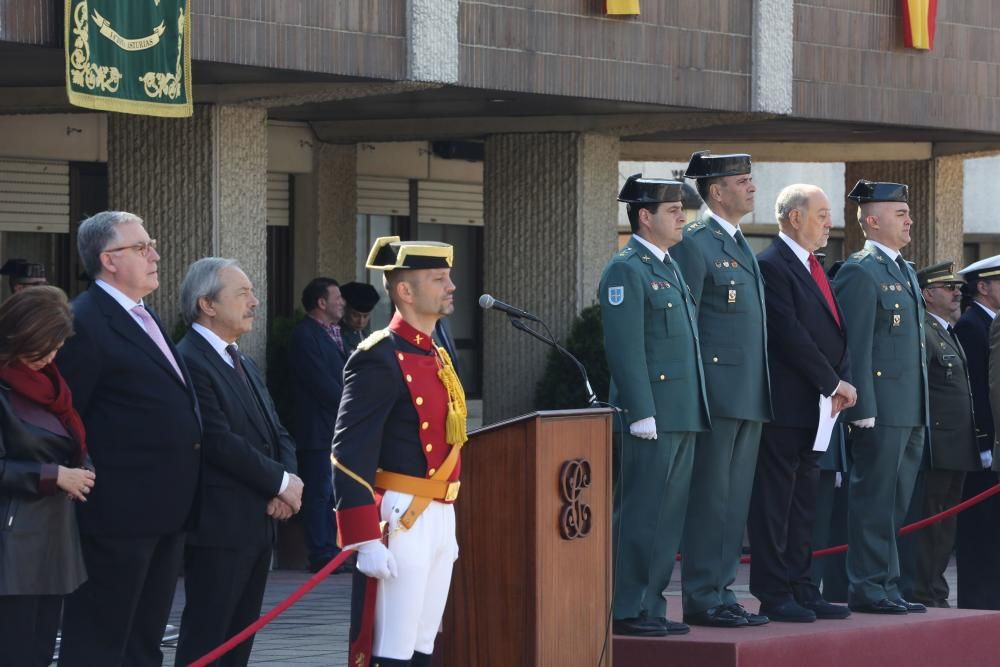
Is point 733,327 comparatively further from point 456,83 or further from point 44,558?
point 456,83

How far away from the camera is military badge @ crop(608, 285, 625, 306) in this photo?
7.78m

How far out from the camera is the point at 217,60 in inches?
421

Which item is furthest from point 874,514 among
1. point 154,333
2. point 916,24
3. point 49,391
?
point 916,24

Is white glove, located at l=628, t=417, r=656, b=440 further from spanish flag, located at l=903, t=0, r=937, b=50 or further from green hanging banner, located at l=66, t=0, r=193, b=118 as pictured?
spanish flag, located at l=903, t=0, r=937, b=50

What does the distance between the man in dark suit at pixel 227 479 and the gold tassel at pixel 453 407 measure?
77cm

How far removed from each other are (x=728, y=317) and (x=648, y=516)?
2.95 ft

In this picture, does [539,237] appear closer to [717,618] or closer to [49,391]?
[717,618]

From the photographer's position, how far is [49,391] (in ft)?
19.9

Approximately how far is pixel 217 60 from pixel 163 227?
71.3 inches

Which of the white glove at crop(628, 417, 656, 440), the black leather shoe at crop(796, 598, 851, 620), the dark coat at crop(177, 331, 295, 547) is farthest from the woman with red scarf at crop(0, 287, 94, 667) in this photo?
the black leather shoe at crop(796, 598, 851, 620)

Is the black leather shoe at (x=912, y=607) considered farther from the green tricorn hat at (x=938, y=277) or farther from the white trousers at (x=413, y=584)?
the white trousers at (x=413, y=584)

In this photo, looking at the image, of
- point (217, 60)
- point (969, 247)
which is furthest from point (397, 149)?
point (969, 247)

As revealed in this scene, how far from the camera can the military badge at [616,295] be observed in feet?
25.5

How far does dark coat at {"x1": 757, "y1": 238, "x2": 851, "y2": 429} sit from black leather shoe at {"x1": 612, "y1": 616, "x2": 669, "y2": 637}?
1.11 m
